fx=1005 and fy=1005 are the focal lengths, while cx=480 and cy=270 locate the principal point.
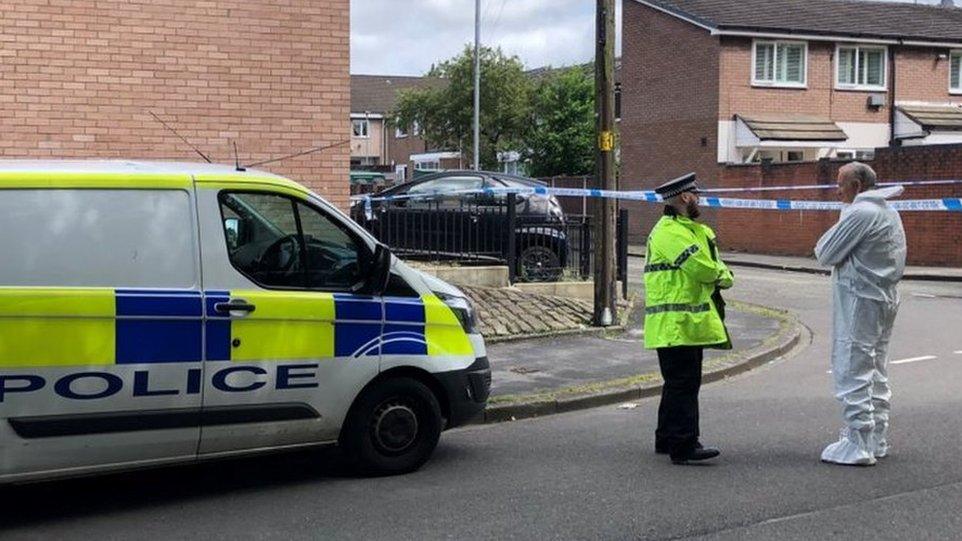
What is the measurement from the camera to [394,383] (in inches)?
242

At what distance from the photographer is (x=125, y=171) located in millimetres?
5508

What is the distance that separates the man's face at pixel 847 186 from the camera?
247 inches

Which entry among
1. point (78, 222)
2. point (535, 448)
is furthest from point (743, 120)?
point (78, 222)

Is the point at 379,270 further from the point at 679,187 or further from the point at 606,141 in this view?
the point at 606,141

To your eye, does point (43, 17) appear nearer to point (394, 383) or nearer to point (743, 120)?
point (394, 383)

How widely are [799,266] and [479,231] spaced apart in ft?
41.1

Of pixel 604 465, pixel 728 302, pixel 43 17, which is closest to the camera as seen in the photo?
pixel 604 465

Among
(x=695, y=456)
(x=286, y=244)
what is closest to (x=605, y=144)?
(x=695, y=456)

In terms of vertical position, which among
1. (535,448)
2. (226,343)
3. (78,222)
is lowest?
(535,448)

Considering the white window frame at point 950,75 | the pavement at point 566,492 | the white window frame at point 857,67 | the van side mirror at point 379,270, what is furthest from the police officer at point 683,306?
the white window frame at point 950,75

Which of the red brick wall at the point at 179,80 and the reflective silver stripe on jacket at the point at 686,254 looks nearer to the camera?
the reflective silver stripe on jacket at the point at 686,254

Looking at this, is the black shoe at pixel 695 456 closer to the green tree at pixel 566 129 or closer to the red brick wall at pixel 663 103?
the red brick wall at pixel 663 103

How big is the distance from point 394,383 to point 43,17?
575 centimetres

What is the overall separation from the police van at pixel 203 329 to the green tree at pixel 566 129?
35.0m
